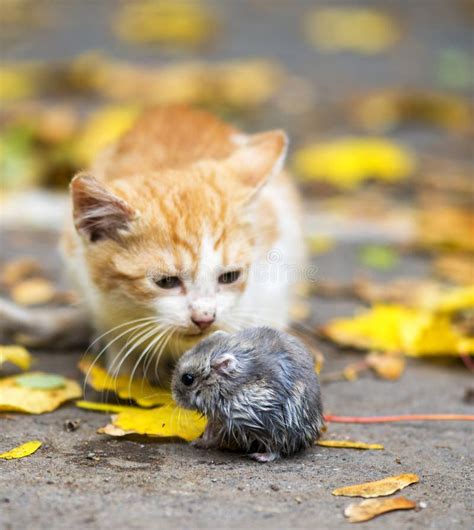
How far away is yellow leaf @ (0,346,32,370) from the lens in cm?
329

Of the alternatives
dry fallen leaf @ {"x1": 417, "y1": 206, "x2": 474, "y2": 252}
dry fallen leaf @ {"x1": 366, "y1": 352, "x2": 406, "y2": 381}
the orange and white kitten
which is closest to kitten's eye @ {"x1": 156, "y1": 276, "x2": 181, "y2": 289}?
the orange and white kitten

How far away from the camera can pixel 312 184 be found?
21.1ft

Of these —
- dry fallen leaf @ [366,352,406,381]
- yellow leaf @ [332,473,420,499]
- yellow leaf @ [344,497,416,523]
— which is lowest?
dry fallen leaf @ [366,352,406,381]

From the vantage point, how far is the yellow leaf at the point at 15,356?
3.29 meters

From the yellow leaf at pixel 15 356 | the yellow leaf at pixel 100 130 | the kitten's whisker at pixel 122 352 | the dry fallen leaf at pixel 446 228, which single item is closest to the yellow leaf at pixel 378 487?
the kitten's whisker at pixel 122 352

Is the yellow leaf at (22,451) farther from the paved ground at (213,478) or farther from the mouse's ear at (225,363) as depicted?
the mouse's ear at (225,363)

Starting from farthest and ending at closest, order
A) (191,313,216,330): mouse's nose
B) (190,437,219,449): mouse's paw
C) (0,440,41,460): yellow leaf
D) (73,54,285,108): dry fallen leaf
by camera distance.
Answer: (73,54,285,108): dry fallen leaf
(191,313,216,330): mouse's nose
(190,437,219,449): mouse's paw
(0,440,41,460): yellow leaf

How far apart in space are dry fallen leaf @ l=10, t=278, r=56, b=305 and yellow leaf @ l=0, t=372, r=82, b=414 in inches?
43.4

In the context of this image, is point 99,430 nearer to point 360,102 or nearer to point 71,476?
point 71,476

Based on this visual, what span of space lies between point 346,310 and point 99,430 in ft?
6.12

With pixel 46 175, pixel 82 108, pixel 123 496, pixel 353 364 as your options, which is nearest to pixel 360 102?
pixel 82 108

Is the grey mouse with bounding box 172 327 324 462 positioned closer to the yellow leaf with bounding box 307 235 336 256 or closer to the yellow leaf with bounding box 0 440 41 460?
the yellow leaf with bounding box 0 440 41 460

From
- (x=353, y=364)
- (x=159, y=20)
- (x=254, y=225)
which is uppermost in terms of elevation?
(x=159, y=20)

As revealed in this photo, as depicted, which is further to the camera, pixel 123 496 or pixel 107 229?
pixel 107 229
